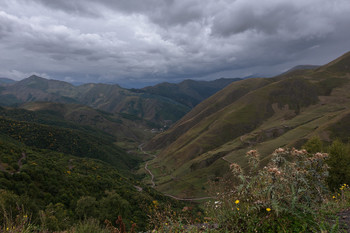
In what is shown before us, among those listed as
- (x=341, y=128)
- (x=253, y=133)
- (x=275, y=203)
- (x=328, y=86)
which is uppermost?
(x=328, y=86)

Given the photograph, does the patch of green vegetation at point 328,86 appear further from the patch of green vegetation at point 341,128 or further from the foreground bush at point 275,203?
the foreground bush at point 275,203

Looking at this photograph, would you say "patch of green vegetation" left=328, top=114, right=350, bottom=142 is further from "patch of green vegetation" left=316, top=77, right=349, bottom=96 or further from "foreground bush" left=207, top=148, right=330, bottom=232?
"patch of green vegetation" left=316, top=77, right=349, bottom=96

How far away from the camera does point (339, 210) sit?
686 cm

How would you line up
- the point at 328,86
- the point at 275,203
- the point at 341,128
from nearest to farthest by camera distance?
the point at 275,203
the point at 341,128
the point at 328,86

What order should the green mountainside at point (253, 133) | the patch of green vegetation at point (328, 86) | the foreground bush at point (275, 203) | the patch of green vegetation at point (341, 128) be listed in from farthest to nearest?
the patch of green vegetation at point (328, 86)
the green mountainside at point (253, 133)
the patch of green vegetation at point (341, 128)
the foreground bush at point (275, 203)

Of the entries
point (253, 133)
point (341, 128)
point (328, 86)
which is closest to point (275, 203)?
point (341, 128)

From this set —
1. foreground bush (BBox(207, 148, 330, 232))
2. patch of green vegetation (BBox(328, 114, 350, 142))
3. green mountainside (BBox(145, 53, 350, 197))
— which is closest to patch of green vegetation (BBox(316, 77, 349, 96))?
green mountainside (BBox(145, 53, 350, 197))

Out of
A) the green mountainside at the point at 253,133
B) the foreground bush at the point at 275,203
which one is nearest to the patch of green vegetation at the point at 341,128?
the green mountainside at the point at 253,133

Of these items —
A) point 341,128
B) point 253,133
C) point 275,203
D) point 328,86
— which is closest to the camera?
point 275,203

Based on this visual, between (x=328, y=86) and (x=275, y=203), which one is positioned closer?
(x=275, y=203)

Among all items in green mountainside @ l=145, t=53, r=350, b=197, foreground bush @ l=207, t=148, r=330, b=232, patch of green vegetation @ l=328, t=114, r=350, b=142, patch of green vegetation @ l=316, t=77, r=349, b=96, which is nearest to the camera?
foreground bush @ l=207, t=148, r=330, b=232

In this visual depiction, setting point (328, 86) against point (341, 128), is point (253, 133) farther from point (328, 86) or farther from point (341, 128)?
point (328, 86)

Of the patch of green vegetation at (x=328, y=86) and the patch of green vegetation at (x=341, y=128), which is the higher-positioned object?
the patch of green vegetation at (x=328, y=86)

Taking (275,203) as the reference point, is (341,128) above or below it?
below
